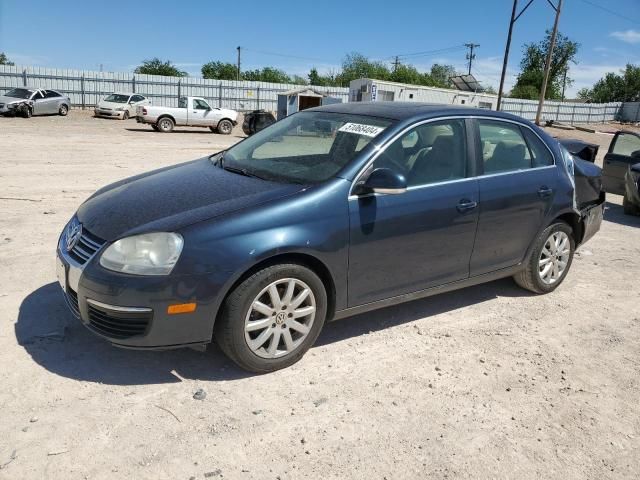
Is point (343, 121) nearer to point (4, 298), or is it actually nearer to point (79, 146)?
point (4, 298)

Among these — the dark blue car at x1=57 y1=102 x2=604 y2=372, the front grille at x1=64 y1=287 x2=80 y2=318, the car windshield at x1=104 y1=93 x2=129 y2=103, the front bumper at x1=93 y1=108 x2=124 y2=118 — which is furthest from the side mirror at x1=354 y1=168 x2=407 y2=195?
the car windshield at x1=104 y1=93 x2=129 y2=103

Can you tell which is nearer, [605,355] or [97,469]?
[97,469]

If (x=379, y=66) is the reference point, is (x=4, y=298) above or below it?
below

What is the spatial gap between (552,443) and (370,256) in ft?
4.90

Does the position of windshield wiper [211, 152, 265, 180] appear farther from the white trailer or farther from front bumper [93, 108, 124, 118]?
the white trailer

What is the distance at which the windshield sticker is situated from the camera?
3756mm

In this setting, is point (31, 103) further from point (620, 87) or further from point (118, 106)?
point (620, 87)

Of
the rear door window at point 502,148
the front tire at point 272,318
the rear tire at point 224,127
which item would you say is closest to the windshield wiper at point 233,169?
the front tire at point 272,318

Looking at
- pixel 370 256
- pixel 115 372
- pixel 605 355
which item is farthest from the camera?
pixel 605 355

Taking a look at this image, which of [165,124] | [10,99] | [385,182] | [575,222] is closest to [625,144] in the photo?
[575,222]

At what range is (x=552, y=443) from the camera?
285 centimetres

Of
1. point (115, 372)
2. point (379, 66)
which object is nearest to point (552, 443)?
point (115, 372)

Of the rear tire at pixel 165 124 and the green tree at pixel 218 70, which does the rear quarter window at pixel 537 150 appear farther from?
the green tree at pixel 218 70

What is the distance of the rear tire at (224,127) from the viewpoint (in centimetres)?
2492
